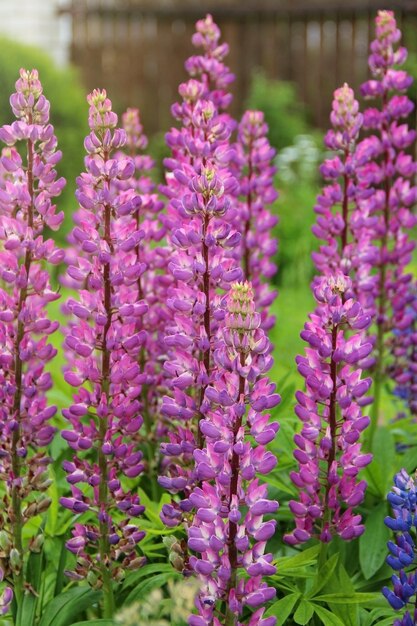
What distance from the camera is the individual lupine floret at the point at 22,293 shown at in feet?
8.28

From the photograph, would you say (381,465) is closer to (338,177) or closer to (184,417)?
(338,177)

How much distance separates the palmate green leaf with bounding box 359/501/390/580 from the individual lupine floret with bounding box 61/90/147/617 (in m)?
0.65

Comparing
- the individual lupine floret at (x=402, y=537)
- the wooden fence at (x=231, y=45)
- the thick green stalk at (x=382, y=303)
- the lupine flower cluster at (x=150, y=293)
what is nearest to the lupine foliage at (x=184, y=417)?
the individual lupine floret at (x=402, y=537)

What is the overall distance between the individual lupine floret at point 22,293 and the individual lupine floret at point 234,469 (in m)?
0.58

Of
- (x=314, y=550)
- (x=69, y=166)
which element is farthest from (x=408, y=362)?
(x=69, y=166)

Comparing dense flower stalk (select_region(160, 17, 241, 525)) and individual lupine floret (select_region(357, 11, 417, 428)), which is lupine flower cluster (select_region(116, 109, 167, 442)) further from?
individual lupine floret (select_region(357, 11, 417, 428))

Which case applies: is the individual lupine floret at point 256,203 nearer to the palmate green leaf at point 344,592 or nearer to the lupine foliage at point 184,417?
the lupine foliage at point 184,417

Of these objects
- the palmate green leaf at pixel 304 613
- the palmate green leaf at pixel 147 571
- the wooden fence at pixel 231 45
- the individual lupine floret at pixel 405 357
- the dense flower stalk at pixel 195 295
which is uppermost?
the wooden fence at pixel 231 45

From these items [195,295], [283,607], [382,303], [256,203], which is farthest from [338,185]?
[283,607]

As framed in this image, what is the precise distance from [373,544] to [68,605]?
2.87 ft

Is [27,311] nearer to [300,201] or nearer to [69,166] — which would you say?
[300,201]

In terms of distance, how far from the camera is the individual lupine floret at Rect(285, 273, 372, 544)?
7.89 feet

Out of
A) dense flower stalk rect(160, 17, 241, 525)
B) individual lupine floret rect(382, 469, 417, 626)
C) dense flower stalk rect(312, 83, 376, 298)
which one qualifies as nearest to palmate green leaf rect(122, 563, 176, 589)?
dense flower stalk rect(160, 17, 241, 525)

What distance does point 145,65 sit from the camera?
657 inches
